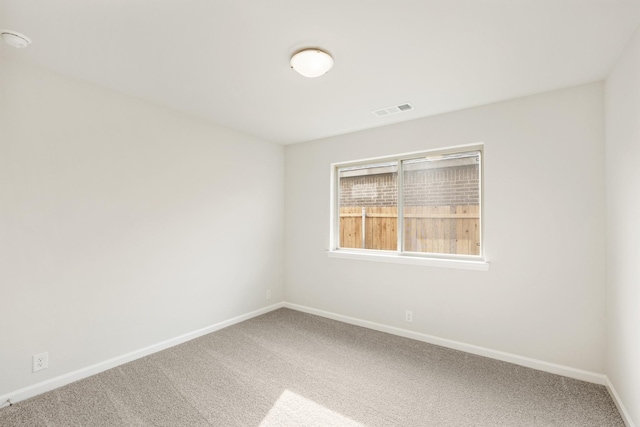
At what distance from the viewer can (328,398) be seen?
2.22m

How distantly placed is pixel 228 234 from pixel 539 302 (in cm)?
333

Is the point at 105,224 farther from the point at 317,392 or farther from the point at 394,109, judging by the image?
the point at 394,109

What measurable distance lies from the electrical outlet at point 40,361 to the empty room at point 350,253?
2 cm

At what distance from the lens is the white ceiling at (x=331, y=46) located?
1.63 m

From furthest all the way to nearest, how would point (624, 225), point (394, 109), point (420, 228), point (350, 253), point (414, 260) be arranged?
point (350, 253)
point (420, 228)
point (414, 260)
point (394, 109)
point (624, 225)

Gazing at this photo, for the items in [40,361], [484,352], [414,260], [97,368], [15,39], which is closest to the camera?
[15,39]

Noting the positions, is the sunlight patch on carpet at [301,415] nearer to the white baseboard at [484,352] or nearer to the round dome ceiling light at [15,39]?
the white baseboard at [484,352]

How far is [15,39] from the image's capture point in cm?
188

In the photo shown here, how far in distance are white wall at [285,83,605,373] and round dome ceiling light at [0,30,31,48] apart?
3.17 meters

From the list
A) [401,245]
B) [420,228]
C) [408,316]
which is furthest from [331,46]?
[408,316]

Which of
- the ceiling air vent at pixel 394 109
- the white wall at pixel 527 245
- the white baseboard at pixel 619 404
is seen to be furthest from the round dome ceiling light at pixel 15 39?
the white baseboard at pixel 619 404

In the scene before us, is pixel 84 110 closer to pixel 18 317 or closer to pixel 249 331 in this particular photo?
pixel 18 317

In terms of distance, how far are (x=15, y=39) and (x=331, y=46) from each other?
2.02 meters

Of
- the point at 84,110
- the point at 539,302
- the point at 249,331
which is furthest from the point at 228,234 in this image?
the point at 539,302
